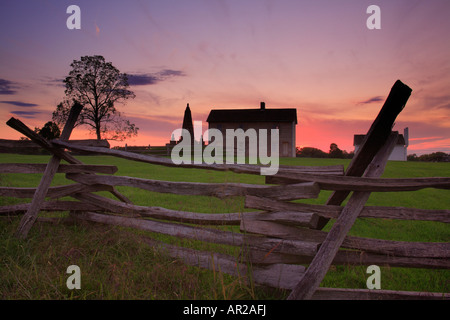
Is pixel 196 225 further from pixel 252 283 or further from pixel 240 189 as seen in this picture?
pixel 252 283

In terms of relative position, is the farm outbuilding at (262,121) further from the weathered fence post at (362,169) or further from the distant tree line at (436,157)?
the weathered fence post at (362,169)

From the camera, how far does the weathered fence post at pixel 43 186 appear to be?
4.41 meters

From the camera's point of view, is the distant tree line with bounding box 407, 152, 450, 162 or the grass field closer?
the grass field

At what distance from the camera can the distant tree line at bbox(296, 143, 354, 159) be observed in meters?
39.6

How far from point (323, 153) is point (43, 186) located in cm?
3879

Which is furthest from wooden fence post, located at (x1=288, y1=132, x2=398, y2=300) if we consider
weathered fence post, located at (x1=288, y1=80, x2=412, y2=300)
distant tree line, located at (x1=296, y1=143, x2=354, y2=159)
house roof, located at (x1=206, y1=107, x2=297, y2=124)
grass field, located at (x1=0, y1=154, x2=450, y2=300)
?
distant tree line, located at (x1=296, y1=143, x2=354, y2=159)

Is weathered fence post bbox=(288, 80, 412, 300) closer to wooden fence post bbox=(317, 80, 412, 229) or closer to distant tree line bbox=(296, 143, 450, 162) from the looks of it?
wooden fence post bbox=(317, 80, 412, 229)

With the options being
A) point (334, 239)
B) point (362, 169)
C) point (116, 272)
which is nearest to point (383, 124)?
point (362, 169)

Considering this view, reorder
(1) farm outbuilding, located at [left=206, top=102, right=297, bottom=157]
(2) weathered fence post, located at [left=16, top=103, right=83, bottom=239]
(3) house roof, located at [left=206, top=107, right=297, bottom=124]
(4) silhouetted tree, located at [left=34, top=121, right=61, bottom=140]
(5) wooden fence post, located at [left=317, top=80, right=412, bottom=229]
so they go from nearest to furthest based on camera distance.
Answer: (5) wooden fence post, located at [left=317, top=80, right=412, bottom=229]
(2) weathered fence post, located at [left=16, top=103, right=83, bottom=239]
(4) silhouetted tree, located at [left=34, top=121, right=61, bottom=140]
(1) farm outbuilding, located at [left=206, top=102, right=297, bottom=157]
(3) house roof, located at [left=206, top=107, right=297, bottom=124]

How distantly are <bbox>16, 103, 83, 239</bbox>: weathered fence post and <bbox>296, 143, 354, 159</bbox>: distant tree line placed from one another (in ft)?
124

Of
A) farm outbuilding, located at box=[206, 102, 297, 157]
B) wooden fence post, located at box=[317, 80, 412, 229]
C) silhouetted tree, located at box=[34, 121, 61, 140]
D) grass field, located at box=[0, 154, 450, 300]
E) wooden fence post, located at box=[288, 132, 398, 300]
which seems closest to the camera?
wooden fence post, located at box=[317, 80, 412, 229]

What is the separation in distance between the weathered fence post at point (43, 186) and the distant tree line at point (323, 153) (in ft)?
124
